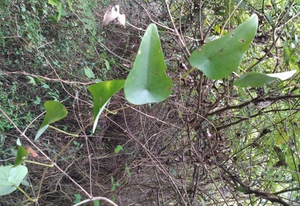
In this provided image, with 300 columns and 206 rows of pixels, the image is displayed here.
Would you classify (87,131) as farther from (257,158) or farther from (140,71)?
(140,71)

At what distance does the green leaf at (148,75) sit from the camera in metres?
0.34

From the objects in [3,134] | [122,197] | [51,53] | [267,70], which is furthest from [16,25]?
[267,70]

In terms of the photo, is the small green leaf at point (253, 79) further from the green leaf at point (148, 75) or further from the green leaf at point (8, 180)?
the green leaf at point (8, 180)

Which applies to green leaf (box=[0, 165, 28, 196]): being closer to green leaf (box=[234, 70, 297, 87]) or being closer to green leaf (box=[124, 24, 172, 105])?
green leaf (box=[124, 24, 172, 105])

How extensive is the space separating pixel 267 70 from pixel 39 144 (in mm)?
956

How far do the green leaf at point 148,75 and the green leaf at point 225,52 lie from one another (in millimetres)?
58

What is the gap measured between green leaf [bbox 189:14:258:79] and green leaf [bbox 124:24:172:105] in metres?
0.06

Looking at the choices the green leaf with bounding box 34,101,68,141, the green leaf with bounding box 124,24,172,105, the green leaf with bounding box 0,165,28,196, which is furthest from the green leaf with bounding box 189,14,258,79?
the green leaf with bounding box 0,165,28,196

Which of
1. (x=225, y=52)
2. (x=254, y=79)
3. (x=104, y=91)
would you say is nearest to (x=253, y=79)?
(x=254, y=79)

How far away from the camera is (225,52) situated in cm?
38

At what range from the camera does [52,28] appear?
1.43 meters

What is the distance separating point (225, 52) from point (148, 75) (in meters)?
0.11

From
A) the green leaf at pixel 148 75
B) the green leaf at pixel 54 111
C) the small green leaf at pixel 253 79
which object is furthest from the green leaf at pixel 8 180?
the small green leaf at pixel 253 79

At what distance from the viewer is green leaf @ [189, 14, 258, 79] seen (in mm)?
366
